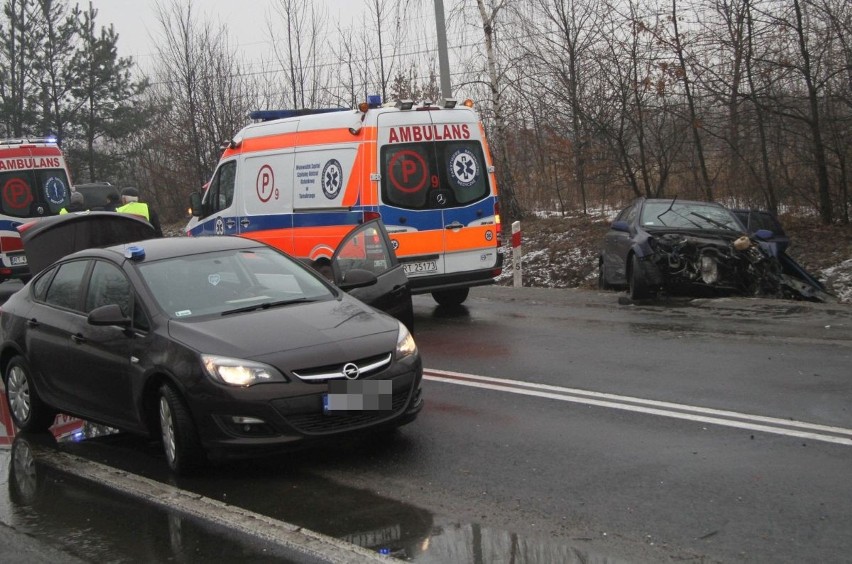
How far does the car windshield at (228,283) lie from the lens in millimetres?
6684

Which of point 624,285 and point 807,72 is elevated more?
point 807,72

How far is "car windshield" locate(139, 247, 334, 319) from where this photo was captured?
21.9ft

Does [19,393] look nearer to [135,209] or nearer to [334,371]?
[334,371]

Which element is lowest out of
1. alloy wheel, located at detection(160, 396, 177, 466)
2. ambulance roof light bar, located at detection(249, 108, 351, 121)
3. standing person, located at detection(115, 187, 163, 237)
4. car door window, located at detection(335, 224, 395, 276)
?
alloy wheel, located at detection(160, 396, 177, 466)

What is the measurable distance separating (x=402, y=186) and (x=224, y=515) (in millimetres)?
7366

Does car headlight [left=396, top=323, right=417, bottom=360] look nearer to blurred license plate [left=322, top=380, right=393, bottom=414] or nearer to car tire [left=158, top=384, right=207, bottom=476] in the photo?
blurred license plate [left=322, top=380, right=393, bottom=414]

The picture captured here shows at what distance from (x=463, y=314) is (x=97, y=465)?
716 cm

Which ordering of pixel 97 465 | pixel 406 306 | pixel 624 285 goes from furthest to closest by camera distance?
pixel 624 285 → pixel 406 306 → pixel 97 465

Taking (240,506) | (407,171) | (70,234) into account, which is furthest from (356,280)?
(70,234)

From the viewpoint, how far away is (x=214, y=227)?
15.1m

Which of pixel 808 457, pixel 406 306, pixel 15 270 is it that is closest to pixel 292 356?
pixel 808 457

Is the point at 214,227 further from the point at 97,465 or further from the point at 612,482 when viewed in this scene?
the point at 612,482

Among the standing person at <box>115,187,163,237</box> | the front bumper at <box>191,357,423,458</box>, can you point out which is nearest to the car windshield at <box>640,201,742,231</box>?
the standing person at <box>115,187,163,237</box>

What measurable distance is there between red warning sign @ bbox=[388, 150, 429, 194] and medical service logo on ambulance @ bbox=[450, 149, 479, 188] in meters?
0.42
